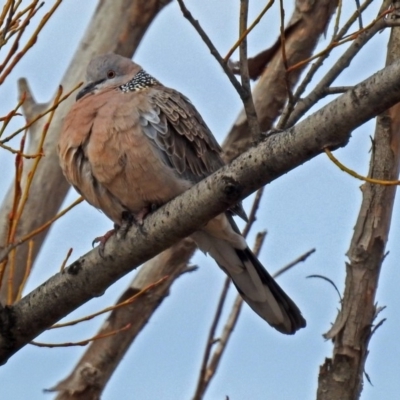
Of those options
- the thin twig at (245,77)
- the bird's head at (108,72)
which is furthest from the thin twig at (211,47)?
the bird's head at (108,72)

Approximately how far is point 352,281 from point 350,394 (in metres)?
0.49

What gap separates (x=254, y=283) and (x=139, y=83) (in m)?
1.20

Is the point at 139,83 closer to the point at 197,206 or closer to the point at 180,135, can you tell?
the point at 180,135

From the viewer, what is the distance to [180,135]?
444cm

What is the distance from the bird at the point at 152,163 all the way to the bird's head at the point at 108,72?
5.2 inches

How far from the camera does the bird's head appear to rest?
4922 millimetres

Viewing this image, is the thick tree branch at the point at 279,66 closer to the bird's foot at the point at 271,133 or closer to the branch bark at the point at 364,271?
the branch bark at the point at 364,271

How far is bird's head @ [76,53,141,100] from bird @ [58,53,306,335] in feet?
0.43

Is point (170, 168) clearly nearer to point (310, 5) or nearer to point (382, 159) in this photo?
point (382, 159)

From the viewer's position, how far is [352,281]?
401cm

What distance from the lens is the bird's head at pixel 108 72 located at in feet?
16.1

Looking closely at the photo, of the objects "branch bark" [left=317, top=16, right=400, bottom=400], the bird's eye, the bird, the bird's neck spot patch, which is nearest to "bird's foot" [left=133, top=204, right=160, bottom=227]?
the bird

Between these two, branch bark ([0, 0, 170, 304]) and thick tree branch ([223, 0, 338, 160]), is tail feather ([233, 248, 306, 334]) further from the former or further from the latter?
branch bark ([0, 0, 170, 304])

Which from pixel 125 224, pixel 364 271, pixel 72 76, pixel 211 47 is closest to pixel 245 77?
pixel 211 47
